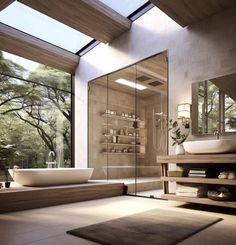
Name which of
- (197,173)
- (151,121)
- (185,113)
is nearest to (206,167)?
(197,173)

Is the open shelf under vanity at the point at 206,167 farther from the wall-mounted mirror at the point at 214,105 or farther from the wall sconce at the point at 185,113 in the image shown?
the wall sconce at the point at 185,113

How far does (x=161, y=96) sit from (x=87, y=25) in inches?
79.0

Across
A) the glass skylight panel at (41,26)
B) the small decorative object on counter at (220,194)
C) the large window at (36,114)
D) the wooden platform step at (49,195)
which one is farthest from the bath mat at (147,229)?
the glass skylight panel at (41,26)

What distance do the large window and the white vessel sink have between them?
11.2ft

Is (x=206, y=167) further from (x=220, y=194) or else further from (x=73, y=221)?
(x=73, y=221)

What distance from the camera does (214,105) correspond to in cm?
417

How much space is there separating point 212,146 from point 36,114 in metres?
4.10

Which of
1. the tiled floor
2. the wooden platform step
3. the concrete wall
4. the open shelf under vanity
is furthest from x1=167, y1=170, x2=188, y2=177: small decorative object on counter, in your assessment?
the wooden platform step

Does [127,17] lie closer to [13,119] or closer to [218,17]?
[218,17]

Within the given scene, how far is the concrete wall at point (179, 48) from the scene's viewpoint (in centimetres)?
409

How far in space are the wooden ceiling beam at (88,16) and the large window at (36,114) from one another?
5.06 ft

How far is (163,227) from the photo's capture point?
9.16 feet

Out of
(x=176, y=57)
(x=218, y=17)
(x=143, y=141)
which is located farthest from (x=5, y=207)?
(x=218, y=17)

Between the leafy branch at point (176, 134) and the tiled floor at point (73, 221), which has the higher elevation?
the leafy branch at point (176, 134)
